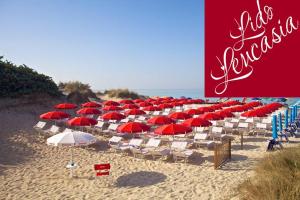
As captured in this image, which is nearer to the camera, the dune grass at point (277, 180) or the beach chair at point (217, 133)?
the dune grass at point (277, 180)

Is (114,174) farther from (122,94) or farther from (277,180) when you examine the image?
(122,94)

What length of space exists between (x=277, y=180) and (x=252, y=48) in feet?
8.46

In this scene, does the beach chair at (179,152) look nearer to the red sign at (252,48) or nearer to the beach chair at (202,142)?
the beach chair at (202,142)

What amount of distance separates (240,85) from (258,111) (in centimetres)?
1010

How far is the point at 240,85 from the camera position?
5.92m

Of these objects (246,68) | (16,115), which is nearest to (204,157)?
(246,68)

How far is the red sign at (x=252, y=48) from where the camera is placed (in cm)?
551

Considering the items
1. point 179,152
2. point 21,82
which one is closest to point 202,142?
point 179,152

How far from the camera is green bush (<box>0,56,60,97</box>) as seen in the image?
21.2 metres

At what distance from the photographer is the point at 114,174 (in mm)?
9906

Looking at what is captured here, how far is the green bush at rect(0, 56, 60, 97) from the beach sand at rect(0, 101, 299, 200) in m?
8.29

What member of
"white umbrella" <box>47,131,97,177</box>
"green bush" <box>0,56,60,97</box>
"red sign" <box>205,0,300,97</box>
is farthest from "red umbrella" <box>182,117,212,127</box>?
"green bush" <box>0,56,60,97</box>

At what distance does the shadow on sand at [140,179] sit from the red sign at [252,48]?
155 inches

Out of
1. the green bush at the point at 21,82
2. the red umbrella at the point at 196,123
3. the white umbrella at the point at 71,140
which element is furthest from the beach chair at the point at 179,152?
the green bush at the point at 21,82
